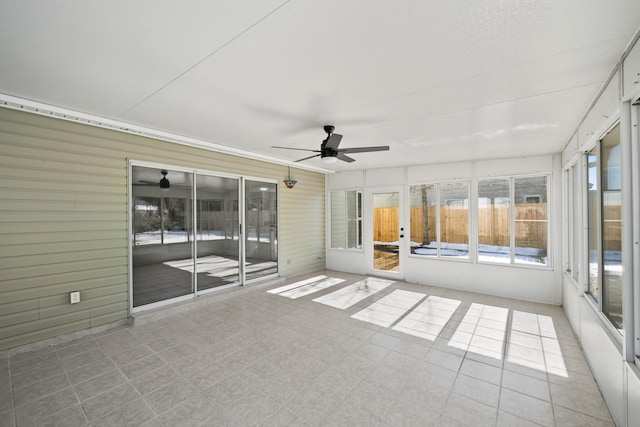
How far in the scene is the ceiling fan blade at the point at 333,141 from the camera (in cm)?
329

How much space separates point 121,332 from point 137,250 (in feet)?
3.59

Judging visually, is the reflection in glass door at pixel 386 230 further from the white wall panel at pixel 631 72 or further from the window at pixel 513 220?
the white wall panel at pixel 631 72

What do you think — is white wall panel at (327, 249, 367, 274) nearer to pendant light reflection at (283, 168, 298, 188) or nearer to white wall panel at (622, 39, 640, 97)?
pendant light reflection at (283, 168, 298, 188)

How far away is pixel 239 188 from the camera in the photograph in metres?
5.44

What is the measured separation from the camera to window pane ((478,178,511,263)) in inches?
204

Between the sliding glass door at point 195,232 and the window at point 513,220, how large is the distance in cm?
432

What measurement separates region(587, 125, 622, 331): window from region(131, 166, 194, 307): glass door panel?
16.8 feet

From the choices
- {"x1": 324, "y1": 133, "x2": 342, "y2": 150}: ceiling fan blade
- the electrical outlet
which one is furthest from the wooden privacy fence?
the electrical outlet

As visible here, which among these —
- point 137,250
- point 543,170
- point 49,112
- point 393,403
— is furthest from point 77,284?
point 543,170

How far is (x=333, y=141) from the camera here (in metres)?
3.37

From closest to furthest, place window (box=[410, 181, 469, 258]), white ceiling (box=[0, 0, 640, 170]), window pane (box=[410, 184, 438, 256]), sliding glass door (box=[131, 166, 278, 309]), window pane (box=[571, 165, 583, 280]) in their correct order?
white ceiling (box=[0, 0, 640, 170]) → window pane (box=[571, 165, 583, 280]) → sliding glass door (box=[131, 166, 278, 309]) → window (box=[410, 181, 469, 258]) → window pane (box=[410, 184, 438, 256])

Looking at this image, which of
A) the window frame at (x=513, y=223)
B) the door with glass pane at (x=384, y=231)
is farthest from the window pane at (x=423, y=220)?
the window frame at (x=513, y=223)

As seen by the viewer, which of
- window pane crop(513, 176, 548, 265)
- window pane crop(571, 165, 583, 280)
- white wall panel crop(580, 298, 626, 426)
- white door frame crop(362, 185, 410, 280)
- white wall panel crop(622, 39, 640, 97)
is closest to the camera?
white wall panel crop(622, 39, 640, 97)

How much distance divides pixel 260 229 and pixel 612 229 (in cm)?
520
